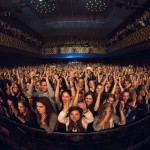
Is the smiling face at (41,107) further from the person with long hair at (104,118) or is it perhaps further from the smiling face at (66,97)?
the person with long hair at (104,118)

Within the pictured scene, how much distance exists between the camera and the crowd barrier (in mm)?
4309

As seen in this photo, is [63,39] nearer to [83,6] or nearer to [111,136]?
[83,6]

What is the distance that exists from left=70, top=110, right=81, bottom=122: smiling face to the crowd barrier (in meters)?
0.29

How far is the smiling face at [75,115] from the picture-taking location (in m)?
4.35

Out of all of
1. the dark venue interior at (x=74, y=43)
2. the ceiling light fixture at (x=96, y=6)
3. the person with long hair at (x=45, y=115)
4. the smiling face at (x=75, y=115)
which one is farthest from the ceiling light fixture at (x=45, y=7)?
the smiling face at (x=75, y=115)

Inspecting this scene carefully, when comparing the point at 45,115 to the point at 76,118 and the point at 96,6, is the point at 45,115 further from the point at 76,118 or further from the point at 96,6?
the point at 96,6

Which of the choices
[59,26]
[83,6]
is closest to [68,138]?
[83,6]

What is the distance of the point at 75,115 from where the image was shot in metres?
4.36

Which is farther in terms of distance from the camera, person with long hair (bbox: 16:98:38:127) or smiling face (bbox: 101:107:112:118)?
person with long hair (bbox: 16:98:38:127)

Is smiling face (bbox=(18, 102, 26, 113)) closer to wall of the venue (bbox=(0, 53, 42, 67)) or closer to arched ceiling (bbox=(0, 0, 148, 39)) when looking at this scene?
arched ceiling (bbox=(0, 0, 148, 39))

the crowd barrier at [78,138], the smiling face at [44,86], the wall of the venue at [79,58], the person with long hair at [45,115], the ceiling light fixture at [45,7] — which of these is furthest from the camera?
the ceiling light fixture at [45,7]

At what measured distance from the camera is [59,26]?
106ft

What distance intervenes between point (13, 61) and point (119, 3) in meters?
8.73

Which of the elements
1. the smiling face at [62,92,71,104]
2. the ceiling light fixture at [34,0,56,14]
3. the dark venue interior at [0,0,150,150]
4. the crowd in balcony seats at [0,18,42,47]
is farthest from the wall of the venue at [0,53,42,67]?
the smiling face at [62,92,71,104]
